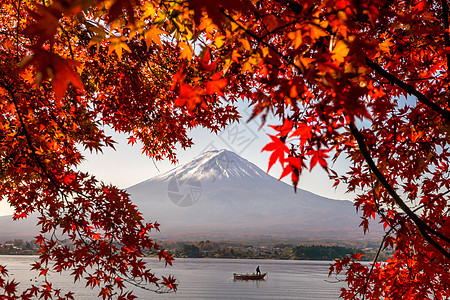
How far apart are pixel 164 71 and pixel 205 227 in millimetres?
182614

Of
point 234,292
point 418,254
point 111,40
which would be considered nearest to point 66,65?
point 111,40

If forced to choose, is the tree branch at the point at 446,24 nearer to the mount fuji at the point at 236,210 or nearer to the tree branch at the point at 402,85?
the tree branch at the point at 402,85

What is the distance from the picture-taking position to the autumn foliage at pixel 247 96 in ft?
4.97

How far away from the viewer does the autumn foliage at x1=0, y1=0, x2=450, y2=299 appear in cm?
152

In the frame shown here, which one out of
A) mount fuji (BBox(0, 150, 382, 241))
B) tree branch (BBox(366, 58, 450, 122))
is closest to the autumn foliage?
tree branch (BBox(366, 58, 450, 122))

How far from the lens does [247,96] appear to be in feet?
20.2

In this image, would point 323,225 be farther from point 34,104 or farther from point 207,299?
point 34,104

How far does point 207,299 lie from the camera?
64.1 metres

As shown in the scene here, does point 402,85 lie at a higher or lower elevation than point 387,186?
higher

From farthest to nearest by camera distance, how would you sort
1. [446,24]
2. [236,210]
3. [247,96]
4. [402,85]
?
[236,210], [247,96], [446,24], [402,85]

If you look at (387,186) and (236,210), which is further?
(236,210)

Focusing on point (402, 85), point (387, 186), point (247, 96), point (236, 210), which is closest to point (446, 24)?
point (402, 85)

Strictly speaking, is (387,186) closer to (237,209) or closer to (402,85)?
(402,85)

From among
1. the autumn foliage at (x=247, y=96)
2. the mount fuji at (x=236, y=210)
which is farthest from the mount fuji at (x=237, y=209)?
the autumn foliage at (x=247, y=96)
